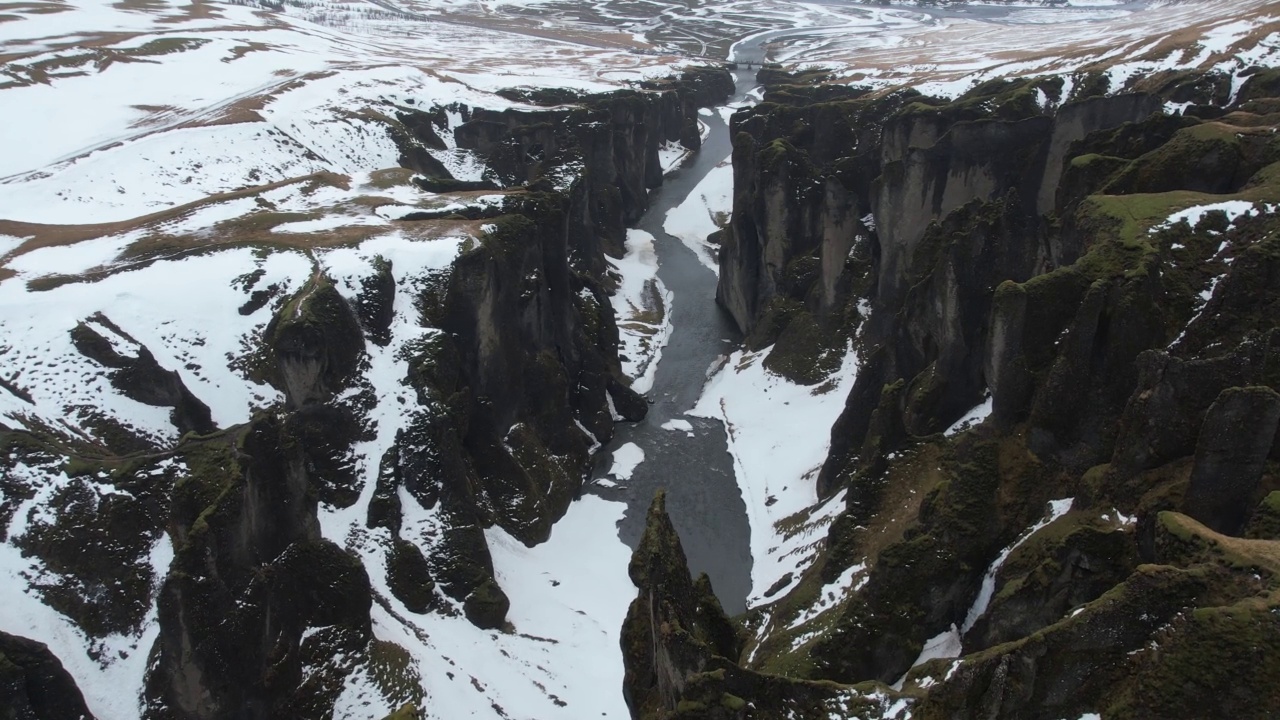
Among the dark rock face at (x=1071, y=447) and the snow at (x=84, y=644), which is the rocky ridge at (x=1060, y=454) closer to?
the dark rock face at (x=1071, y=447)

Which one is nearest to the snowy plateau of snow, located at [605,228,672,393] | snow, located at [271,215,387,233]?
snow, located at [271,215,387,233]

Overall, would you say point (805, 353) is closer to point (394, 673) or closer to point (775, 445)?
point (775, 445)

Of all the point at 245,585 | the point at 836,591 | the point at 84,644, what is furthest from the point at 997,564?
the point at 84,644

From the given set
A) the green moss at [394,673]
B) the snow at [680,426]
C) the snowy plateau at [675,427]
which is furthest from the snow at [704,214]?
the green moss at [394,673]

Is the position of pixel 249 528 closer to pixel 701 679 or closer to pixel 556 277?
pixel 701 679

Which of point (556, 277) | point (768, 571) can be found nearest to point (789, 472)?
point (768, 571)
